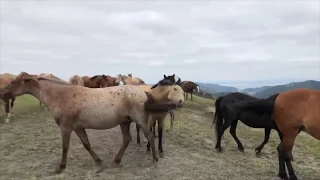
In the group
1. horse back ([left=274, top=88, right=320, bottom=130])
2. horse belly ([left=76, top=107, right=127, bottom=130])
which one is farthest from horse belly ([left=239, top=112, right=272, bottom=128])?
horse belly ([left=76, top=107, right=127, bottom=130])

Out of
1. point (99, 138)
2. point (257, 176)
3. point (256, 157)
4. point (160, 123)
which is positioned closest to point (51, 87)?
point (160, 123)

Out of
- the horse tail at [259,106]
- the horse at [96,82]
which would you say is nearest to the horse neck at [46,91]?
the horse tail at [259,106]

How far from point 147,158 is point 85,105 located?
7.35ft

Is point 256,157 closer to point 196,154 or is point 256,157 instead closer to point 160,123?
point 196,154

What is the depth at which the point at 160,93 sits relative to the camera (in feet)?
27.3

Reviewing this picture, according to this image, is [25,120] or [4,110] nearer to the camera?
[25,120]

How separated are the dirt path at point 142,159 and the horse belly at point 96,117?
1.00m

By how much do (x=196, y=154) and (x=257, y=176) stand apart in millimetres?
2170

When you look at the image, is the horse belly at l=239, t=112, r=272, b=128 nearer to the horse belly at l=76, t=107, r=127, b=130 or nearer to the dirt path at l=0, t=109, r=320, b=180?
the dirt path at l=0, t=109, r=320, b=180

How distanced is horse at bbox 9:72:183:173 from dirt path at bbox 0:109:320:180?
0.60 metres

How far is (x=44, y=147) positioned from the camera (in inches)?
385

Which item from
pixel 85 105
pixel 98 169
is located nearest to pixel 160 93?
pixel 85 105

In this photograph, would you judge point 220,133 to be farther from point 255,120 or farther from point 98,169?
point 98,169

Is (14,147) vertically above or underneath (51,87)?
underneath
